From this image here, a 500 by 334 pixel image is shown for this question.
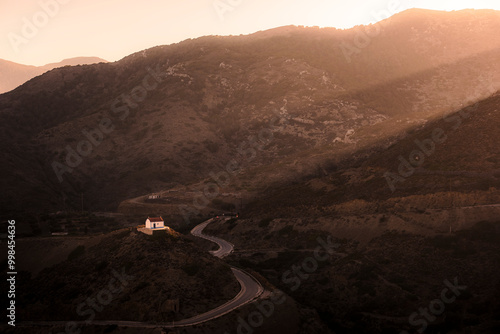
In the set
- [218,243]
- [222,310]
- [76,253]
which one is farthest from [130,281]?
[218,243]

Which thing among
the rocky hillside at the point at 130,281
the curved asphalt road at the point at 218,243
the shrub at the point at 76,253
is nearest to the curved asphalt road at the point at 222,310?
the rocky hillside at the point at 130,281

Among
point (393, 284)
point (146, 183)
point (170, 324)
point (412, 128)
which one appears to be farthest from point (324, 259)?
point (146, 183)

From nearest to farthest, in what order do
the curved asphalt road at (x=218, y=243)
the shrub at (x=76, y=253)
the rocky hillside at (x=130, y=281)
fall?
the rocky hillside at (x=130, y=281), the shrub at (x=76, y=253), the curved asphalt road at (x=218, y=243)

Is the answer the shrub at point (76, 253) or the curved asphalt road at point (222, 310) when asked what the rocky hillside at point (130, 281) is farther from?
the curved asphalt road at point (222, 310)

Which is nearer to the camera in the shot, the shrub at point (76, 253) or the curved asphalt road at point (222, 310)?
the curved asphalt road at point (222, 310)

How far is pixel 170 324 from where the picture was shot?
58875mm

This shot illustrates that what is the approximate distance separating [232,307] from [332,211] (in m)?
46.8

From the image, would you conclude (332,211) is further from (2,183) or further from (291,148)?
(2,183)

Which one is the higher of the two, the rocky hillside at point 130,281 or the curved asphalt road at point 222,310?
the rocky hillside at point 130,281

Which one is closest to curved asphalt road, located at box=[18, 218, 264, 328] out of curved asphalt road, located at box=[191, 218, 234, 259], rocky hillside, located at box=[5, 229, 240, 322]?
rocky hillside, located at box=[5, 229, 240, 322]

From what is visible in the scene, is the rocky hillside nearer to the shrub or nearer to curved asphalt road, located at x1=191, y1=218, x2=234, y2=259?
the shrub

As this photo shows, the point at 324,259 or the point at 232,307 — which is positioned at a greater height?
the point at 232,307

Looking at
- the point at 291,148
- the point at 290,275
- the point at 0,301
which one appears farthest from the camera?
the point at 291,148

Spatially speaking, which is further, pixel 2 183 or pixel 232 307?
pixel 2 183
